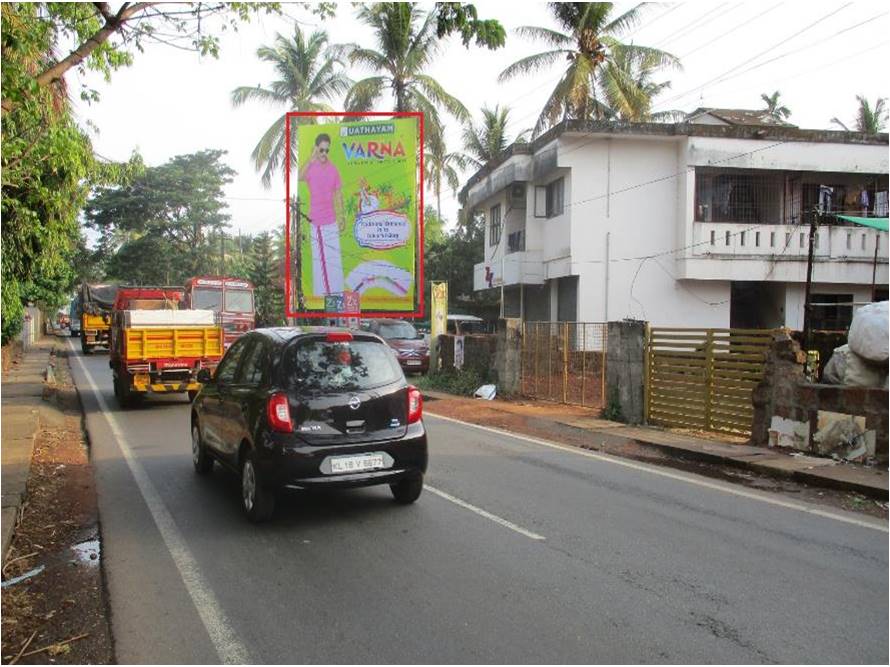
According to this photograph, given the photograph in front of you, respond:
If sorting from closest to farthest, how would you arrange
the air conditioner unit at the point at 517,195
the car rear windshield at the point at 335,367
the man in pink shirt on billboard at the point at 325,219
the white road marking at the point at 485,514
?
1. the white road marking at the point at 485,514
2. the car rear windshield at the point at 335,367
3. the man in pink shirt on billboard at the point at 325,219
4. the air conditioner unit at the point at 517,195

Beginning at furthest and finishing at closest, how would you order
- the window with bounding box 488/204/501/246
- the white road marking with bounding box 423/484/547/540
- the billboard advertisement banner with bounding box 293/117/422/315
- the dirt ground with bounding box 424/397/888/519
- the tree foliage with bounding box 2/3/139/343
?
the window with bounding box 488/204/501/246 → the billboard advertisement banner with bounding box 293/117/422/315 → the dirt ground with bounding box 424/397/888/519 → the white road marking with bounding box 423/484/547/540 → the tree foliage with bounding box 2/3/139/343

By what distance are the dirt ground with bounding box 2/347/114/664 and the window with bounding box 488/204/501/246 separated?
20.6 m

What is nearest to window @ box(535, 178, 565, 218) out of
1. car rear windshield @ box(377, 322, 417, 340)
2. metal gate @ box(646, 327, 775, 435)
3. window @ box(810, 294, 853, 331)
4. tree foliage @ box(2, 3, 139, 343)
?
car rear windshield @ box(377, 322, 417, 340)

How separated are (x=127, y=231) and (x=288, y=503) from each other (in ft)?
152

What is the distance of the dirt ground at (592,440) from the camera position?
745cm

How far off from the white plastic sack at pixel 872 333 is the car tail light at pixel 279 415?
7461mm

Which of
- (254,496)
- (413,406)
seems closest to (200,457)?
(254,496)

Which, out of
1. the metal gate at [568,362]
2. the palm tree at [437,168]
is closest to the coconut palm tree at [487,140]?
the palm tree at [437,168]

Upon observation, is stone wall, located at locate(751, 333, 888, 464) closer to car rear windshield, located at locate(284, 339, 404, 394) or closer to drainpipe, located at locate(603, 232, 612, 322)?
car rear windshield, located at locate(284, 339, 404, 394)

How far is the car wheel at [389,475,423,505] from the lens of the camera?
6.62 meters

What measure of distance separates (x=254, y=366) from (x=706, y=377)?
25.0 ft

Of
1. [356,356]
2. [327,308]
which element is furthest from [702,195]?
[356,356]

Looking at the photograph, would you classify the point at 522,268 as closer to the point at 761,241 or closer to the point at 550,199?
the point at 550,199

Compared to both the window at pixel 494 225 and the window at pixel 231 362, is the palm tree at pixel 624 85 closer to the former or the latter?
the window at pixel 494 225
